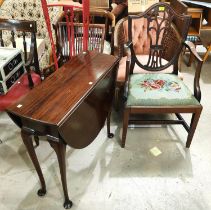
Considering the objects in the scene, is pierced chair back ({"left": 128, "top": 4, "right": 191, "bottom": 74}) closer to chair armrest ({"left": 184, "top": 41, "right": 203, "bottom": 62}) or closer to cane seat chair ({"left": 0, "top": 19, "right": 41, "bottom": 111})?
chair armrest ({"left": 184, "top": 41, "right": 203, "bottom": 62})

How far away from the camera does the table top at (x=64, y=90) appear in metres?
1.21

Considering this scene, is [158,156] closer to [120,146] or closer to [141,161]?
[141,161]

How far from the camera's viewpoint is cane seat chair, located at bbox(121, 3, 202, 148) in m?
1.72

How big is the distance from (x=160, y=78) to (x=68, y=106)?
0.95 m

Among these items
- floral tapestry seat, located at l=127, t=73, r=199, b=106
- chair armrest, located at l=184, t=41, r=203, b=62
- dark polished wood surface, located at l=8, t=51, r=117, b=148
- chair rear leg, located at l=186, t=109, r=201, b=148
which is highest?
chair armrest, located at l=184, t=41, r=203, b=62

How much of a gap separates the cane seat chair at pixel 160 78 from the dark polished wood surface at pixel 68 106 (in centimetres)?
23

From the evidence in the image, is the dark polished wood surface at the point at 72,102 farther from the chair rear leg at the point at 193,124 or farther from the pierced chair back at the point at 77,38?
the chair rear leg at the point at 193,124

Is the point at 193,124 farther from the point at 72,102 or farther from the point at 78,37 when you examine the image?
the point at 78,37

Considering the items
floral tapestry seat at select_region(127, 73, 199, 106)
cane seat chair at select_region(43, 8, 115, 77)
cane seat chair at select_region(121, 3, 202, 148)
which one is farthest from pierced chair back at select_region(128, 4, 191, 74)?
cane seat chair at select_region(43, 8, 115, 77)

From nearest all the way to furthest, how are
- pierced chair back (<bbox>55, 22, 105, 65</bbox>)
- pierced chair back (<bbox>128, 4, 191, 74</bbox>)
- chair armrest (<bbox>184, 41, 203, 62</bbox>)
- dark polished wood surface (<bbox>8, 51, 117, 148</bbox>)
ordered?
1. dark polished wood surface (<bbox>8, 51, 117, 148</bbox>)
2. chair armrest (<bbox>184, 41, 203, 62</bbox>)
3. pierced chair back (<bbox>128, 4, 191, 74</bbox>)
4. pierced chair back (<bbox>55, 22, 105, 65</bbox>)

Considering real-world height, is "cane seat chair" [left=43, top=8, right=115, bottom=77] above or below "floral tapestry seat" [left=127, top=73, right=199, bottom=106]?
above

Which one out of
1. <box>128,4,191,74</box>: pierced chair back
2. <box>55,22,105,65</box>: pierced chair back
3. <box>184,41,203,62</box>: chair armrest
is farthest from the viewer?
<box>55,22,105,65</box>: pierced chair back

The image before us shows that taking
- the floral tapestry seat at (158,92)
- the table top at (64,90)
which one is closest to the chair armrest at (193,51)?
the floral tapestry seat at (158,92)

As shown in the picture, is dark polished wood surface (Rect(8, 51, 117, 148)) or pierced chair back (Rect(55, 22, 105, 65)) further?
pierced chair back (Rect(55, 22, 105, 65))
